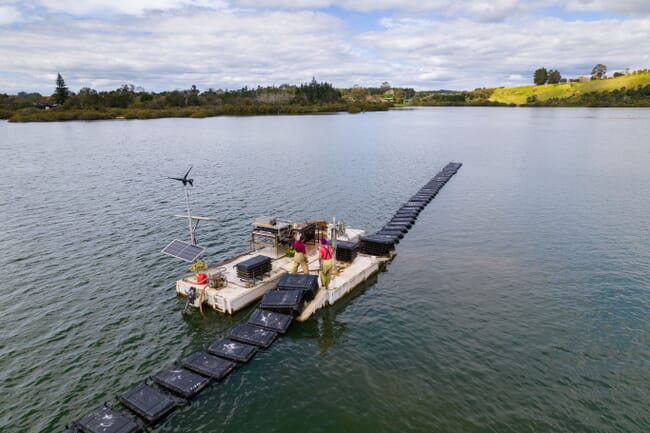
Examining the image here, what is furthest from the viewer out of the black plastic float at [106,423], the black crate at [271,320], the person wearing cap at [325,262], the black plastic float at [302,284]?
the person wearing cap at [325,262]

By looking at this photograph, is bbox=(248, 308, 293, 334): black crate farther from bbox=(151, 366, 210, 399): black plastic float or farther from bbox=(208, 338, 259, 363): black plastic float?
bbox=(151, 366, 210, 399): black plastic float

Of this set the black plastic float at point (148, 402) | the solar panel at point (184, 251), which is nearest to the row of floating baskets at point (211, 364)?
the black plastic float at point (148, 402)

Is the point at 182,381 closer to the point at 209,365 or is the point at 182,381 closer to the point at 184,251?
the point at 209,365

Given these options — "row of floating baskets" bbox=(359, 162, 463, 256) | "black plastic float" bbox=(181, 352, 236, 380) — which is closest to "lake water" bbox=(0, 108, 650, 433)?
"black plastic float" bbox=(181, 352, 236, 380)

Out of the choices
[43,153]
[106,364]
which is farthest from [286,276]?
[43,153]

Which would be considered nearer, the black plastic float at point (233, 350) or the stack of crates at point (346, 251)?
the black plastic float at point (233, 350)

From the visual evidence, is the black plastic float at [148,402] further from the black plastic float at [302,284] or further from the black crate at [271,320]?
the black plastic float at [302,284]
